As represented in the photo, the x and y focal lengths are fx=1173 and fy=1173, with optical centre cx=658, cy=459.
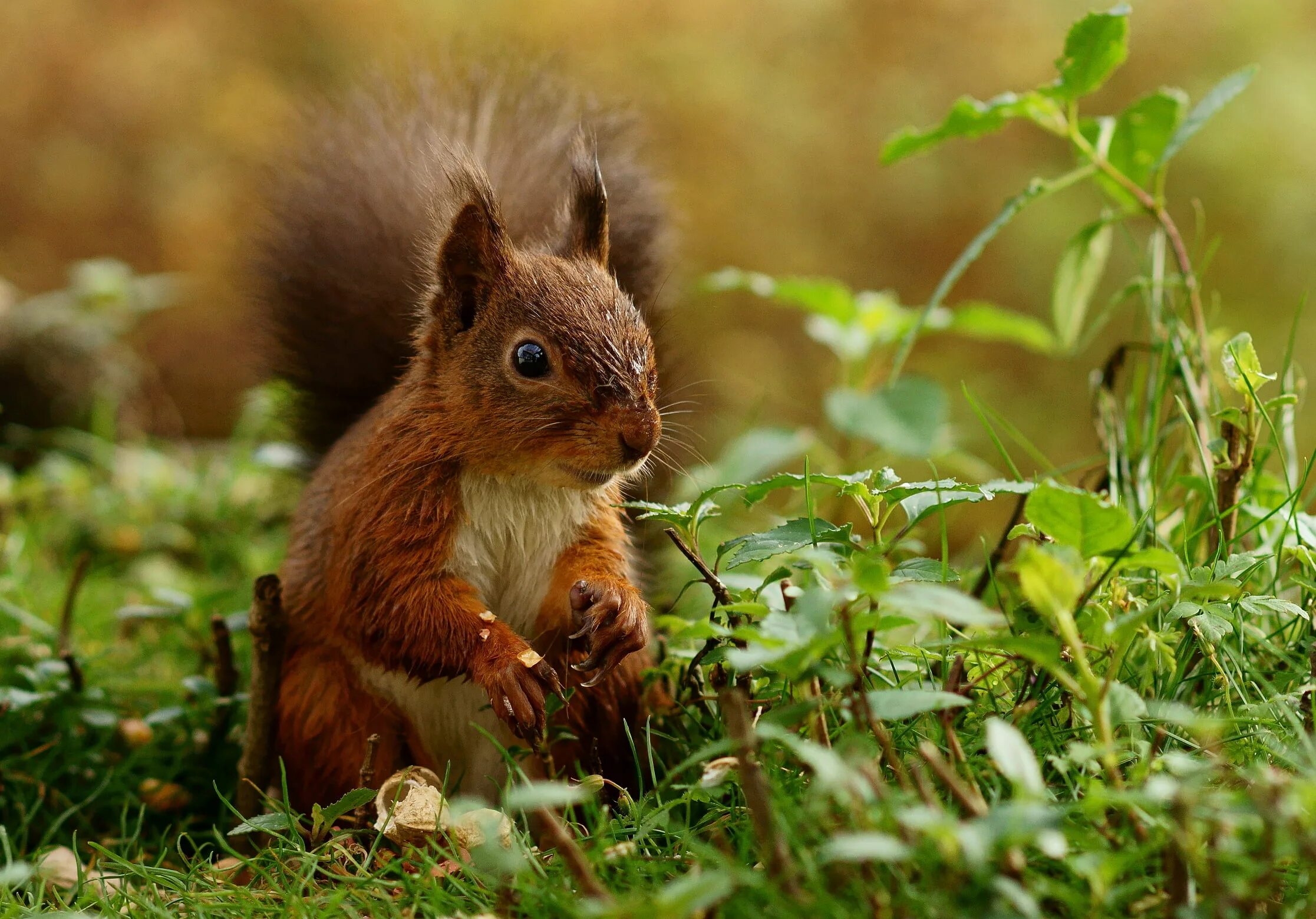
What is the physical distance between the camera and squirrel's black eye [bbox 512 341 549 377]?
47.6 inches

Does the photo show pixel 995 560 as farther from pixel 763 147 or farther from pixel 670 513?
pixel 763 147

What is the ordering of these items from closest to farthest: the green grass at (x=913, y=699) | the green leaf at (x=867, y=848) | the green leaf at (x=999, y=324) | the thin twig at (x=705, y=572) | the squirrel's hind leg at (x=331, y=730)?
the green leaf at (x=867, y=848), the green grass at (x=913, y=699), the thin twig at (x=705, y=572), the squirrel's hind leg at (x=331, y=730), the green leaf at (x=999, y=324)

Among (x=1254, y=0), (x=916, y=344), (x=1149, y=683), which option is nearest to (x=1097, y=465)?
(x=1149, y=683)

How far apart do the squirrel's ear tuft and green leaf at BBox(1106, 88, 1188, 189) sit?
0.78 meters

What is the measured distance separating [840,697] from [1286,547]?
0.50 metres

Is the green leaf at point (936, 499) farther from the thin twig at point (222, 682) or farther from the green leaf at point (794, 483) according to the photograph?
the thin twig at point (222, 682)

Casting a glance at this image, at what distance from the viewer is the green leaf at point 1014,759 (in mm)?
682

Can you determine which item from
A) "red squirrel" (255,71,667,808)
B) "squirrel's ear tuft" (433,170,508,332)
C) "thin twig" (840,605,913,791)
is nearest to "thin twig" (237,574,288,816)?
"red squirrel" (255,71,667,808)

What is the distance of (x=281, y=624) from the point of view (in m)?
1.35

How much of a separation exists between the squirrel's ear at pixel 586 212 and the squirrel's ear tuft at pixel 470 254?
4.7 inches

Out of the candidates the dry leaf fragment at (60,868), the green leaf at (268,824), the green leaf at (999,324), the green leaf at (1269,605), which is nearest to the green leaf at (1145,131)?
the green leaf at (999,324)

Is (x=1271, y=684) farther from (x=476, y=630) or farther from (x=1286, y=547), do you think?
(x=476, y=630)

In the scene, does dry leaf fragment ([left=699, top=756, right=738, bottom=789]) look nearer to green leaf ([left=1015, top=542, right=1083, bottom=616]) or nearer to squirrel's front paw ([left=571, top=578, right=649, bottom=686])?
squirrel's front paw ([left=571, top=578, right=649, bottom=686])

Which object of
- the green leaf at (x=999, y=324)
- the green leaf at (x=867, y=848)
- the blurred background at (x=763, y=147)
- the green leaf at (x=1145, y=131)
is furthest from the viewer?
the blurred background at (x=763, y=147)
